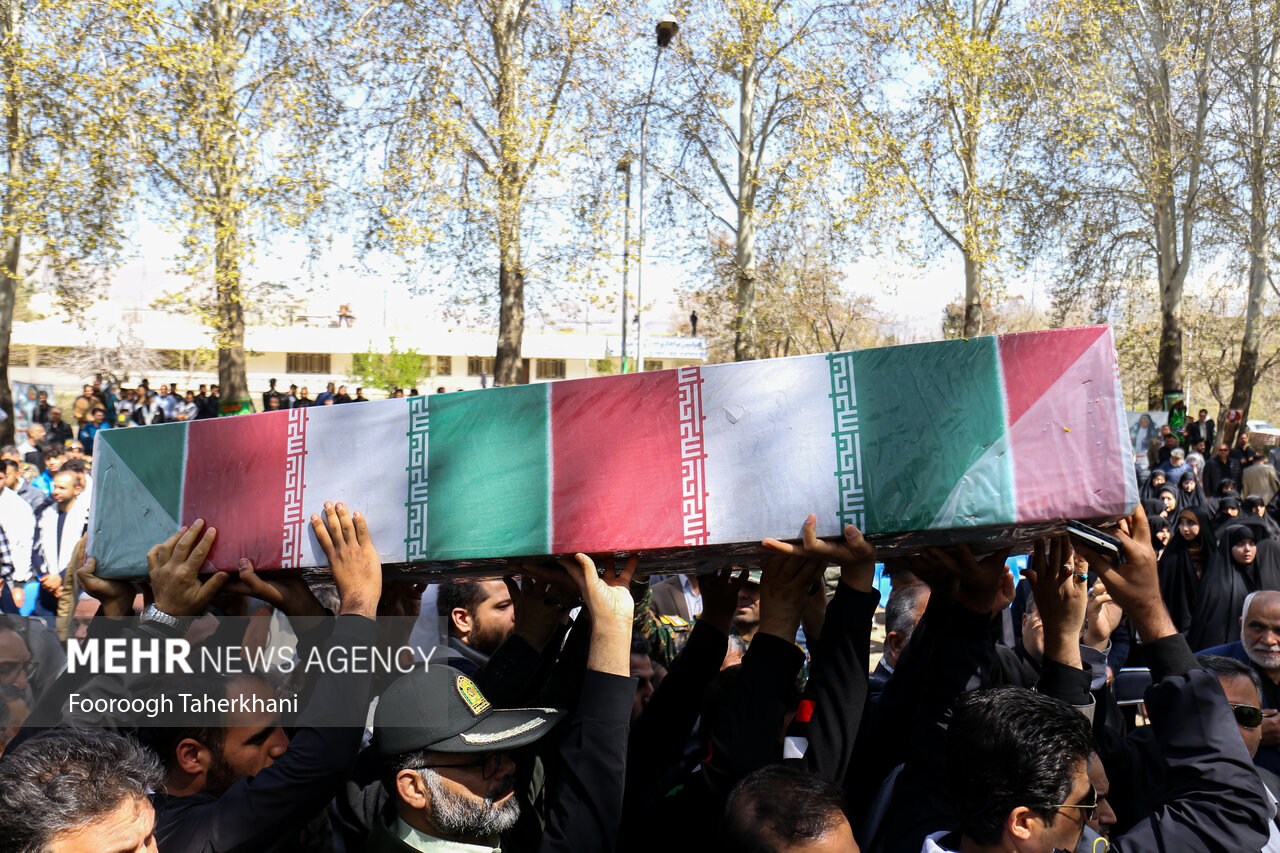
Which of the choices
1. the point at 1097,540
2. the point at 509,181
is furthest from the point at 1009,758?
the point at 509,181

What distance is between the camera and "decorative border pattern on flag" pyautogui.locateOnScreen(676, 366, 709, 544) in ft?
8.48

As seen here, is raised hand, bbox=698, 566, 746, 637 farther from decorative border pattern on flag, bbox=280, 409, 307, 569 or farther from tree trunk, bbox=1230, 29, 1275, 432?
tree trunk, bbox=1230, 29, 1275, 432

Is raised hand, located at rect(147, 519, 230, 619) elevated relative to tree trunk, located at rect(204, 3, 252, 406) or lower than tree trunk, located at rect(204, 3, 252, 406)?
lower

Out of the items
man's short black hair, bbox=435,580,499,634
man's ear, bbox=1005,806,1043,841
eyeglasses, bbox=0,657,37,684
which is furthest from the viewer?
eyeglasses, bbox=0,657,37,684

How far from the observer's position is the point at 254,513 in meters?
2.98

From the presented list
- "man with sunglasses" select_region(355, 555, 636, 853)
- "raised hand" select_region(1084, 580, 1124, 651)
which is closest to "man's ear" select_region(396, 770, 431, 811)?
"man with sunglasses" select_region(355, 555, 636, 853)

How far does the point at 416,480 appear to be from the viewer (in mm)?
2852

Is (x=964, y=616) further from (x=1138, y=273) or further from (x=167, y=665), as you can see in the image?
(x=1138, y=273)

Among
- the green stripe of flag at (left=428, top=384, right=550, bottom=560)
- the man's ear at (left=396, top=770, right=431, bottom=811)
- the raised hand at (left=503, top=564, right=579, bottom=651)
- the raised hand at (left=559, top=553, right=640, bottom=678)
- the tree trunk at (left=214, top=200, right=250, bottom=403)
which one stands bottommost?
the man's ear at (left=396, top=770, right=431, bottom=811)

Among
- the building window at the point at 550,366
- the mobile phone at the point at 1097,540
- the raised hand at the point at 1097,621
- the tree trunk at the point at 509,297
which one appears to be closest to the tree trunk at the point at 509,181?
the tree trunk at the point at 509,297

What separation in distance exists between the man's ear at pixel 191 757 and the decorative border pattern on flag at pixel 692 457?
1.34m

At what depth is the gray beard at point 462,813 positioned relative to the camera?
92.8 inches

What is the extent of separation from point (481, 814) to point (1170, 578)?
682 centimetres

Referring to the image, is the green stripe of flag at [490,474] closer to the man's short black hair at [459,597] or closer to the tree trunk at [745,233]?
the man's short black hair at [459,597]
